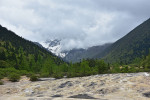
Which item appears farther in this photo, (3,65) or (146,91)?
(3,65)

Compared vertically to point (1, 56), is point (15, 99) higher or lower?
lower

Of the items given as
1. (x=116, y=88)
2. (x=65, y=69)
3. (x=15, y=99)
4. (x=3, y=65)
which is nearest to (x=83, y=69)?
(x=65, y=69)

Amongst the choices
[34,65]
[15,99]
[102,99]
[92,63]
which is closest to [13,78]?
[15,99]

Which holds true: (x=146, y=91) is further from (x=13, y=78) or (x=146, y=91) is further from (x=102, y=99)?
(x=13, y=78)

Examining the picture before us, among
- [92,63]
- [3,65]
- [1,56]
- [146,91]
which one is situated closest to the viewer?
[146,91]

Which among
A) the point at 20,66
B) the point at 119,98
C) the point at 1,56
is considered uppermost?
the point at 1,56

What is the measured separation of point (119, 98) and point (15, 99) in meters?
8.55

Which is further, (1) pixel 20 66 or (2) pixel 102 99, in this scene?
(1) pixel 20 66

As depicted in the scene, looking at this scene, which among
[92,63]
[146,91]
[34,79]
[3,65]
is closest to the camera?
[146,91]

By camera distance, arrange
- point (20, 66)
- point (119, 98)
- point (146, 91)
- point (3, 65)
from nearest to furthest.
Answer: point (119, 98)
point (146, 91)
point (3, 65)
point (20, 66)

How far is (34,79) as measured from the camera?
1388 inches

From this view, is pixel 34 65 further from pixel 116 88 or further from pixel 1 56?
pixel 116 88

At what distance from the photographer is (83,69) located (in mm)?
71188

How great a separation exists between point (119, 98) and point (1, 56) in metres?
83.6
